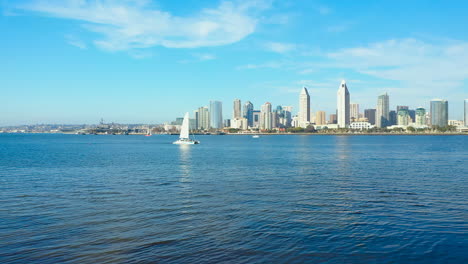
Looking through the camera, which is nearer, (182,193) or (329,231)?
(329,231)

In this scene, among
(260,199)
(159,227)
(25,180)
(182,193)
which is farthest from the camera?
(25,180)

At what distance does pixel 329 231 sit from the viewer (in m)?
17.2

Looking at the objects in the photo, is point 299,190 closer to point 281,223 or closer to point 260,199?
point 260,199

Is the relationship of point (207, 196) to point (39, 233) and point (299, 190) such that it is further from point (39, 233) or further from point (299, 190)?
point (39, 233)

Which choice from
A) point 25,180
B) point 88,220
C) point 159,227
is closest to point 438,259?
point 159,227

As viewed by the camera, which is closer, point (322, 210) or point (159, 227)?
point (159, 227)

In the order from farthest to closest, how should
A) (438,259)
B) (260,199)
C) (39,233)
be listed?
1. (260,199)
2. (39,233)
3. (438,259)

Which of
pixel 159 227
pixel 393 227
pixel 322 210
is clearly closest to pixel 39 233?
pixel 159 227

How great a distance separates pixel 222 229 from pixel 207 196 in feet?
28.8

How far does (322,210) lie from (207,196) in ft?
25.9

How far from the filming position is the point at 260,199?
25047 mm

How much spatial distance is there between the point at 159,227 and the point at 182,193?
31.5ft

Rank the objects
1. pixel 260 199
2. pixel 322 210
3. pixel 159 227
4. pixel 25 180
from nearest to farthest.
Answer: pixel 159 227 → pixel 322 210 → pixel 260 199 → pixel 25 180

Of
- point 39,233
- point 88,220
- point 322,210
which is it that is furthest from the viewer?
point 322,210
